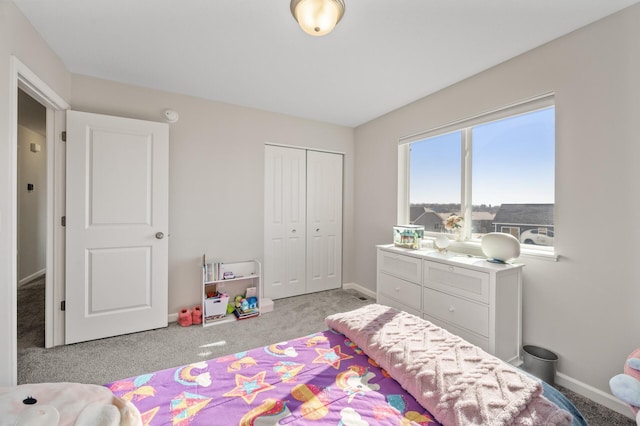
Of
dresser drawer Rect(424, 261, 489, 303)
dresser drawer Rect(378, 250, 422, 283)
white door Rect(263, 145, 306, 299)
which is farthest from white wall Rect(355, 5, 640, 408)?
white door Rect(263, 145, 306, 299)

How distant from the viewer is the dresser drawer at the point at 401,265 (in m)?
2.53

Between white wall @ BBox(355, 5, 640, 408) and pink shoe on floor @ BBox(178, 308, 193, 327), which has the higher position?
white wall @ BBox(355, 5, 640, 408)

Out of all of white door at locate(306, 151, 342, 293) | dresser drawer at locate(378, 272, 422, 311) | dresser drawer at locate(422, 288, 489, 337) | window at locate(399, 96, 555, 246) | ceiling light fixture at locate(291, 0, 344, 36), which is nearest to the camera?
ceiling light fixture at locate(291, 0, 344, 36)

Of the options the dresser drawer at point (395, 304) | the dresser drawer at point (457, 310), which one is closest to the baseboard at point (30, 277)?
the dresser drawer at point (395, 304)

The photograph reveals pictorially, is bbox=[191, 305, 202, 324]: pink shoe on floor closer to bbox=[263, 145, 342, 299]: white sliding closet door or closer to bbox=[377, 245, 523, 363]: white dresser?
bbox=[263, 145, 342, 299]: white sliding closet door

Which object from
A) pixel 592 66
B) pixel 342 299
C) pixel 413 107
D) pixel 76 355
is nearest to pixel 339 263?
pixel 342 299

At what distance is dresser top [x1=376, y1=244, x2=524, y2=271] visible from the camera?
201 cm

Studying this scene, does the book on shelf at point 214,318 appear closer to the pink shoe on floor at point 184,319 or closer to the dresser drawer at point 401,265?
the pink shoe on floor at point 184,319

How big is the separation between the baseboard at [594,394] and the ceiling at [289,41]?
2421 mm

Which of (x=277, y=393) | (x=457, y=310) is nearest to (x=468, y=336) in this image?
(x=457, y=310)

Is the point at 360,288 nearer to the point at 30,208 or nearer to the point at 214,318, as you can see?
the point at 214,318

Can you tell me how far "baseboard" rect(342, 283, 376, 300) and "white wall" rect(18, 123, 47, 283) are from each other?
4.36 m

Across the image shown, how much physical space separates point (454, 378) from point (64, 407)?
1264 millimetres

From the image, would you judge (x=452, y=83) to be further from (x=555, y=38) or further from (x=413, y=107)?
(x=555, y=38)
